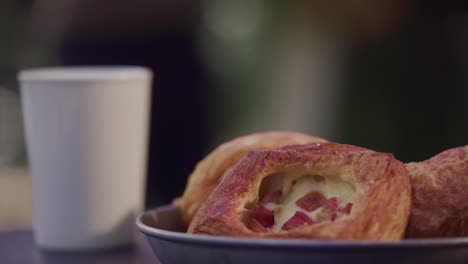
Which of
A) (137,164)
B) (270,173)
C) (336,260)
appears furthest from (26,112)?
(336,260)

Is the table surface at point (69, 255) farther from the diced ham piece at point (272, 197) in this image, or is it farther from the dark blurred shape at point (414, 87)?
the dark blurred shape at point (414, 87)

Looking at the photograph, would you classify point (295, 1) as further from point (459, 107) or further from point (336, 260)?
point (336, 260)

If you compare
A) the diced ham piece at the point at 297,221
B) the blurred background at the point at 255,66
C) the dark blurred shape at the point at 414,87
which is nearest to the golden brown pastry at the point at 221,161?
the diced ham piece at the point at 297,221

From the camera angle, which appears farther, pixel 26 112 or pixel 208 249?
pixel 26 112

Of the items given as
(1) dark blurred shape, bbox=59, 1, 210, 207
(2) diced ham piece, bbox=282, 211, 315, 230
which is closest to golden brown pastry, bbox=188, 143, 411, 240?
(2) diced ham piece, bbox=282, 211, 315, 230

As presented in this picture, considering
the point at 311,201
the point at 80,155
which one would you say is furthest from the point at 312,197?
the point at 80,155

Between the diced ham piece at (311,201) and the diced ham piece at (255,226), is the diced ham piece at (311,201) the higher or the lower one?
the higher one
